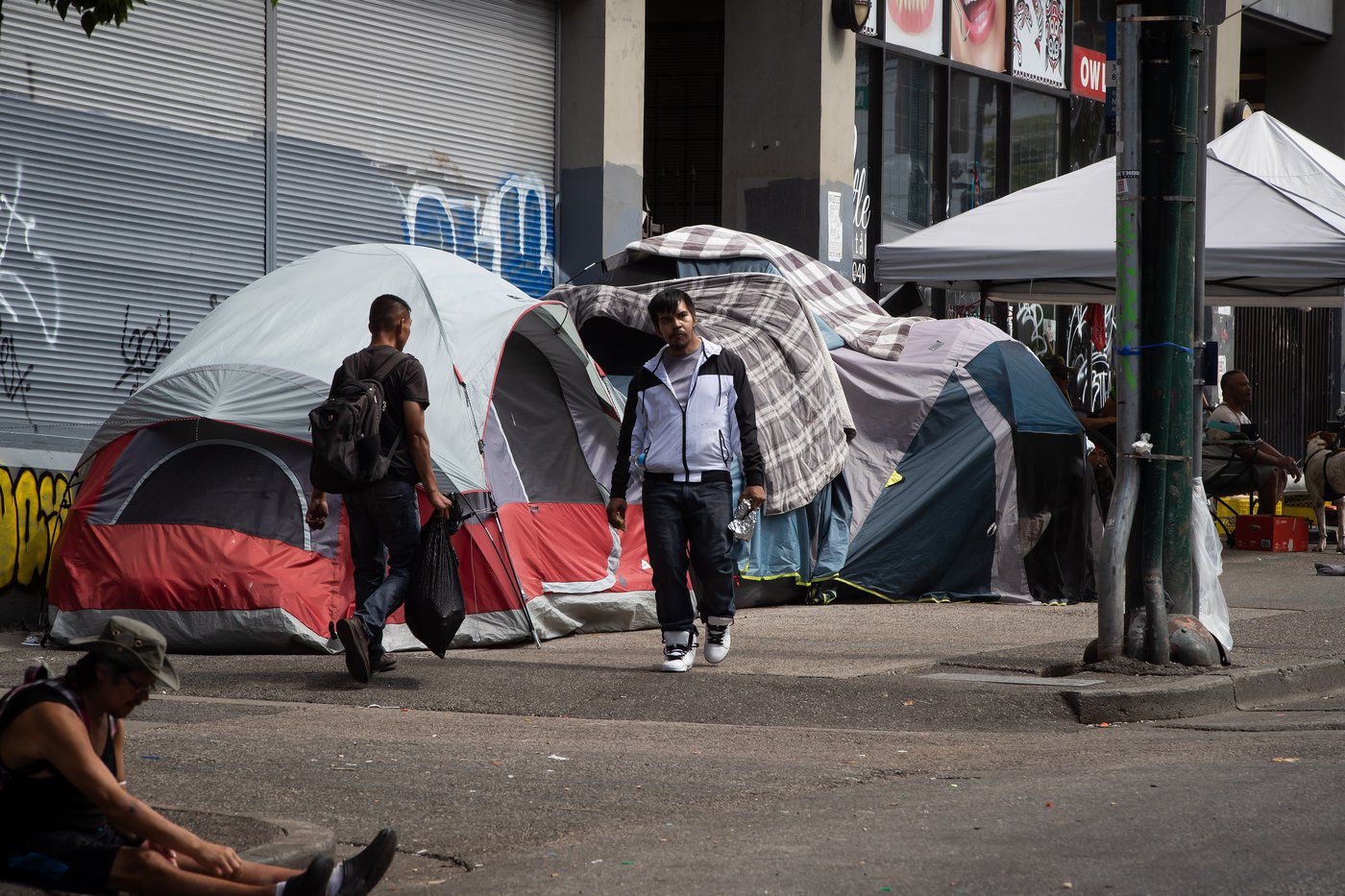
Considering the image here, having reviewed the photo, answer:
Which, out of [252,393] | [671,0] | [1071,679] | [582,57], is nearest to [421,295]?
[252,393]

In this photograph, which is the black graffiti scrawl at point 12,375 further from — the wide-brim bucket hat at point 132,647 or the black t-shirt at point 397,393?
the wide-brim bucket hat at point 132,647

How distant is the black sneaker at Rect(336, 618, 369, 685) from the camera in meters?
8.09

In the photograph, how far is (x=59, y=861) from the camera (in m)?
4.22

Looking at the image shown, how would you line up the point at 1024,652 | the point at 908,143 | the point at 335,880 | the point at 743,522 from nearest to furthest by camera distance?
the point at 335,880 → the point at 743,522 → the point at 1024,652 → the point at 908,143

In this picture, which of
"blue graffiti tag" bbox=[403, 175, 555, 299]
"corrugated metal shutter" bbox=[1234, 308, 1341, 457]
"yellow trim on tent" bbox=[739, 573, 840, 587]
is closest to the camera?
"yellow trim on tent" bbox=[739, 573, 840, 587]

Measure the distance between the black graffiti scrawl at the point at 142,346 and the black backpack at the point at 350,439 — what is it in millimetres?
3480

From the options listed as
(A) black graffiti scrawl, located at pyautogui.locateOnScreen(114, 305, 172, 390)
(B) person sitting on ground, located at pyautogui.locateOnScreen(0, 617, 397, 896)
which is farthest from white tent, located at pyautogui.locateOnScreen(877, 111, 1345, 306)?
(B) person sitting on ground, located at pyautogui.locateOnScreen(0, 617, 397, 896)

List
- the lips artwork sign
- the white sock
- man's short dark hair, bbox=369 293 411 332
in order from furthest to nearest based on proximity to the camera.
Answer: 1. the lips artwork sign
2. man's short dark hair, bbox=369 293 411 332
3. the white sock

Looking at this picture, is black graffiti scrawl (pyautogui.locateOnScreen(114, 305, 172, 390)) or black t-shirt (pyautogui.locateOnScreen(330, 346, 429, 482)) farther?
black graffiti scrawl (pyautogui.locateOnScreen(114, 305, 172, 390))

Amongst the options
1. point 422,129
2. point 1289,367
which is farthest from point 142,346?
point 1289,367

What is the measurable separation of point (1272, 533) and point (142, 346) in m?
10.2

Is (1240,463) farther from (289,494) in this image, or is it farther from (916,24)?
(289,494)

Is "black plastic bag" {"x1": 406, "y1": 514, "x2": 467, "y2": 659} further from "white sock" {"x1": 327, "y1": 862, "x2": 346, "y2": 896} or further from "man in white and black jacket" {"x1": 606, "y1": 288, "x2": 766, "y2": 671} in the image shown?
"white sock" {"x1": 327, "y1": 862, "x2": 346, "y2": 896}

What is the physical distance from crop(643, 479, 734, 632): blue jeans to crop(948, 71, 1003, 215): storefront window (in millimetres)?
11323
